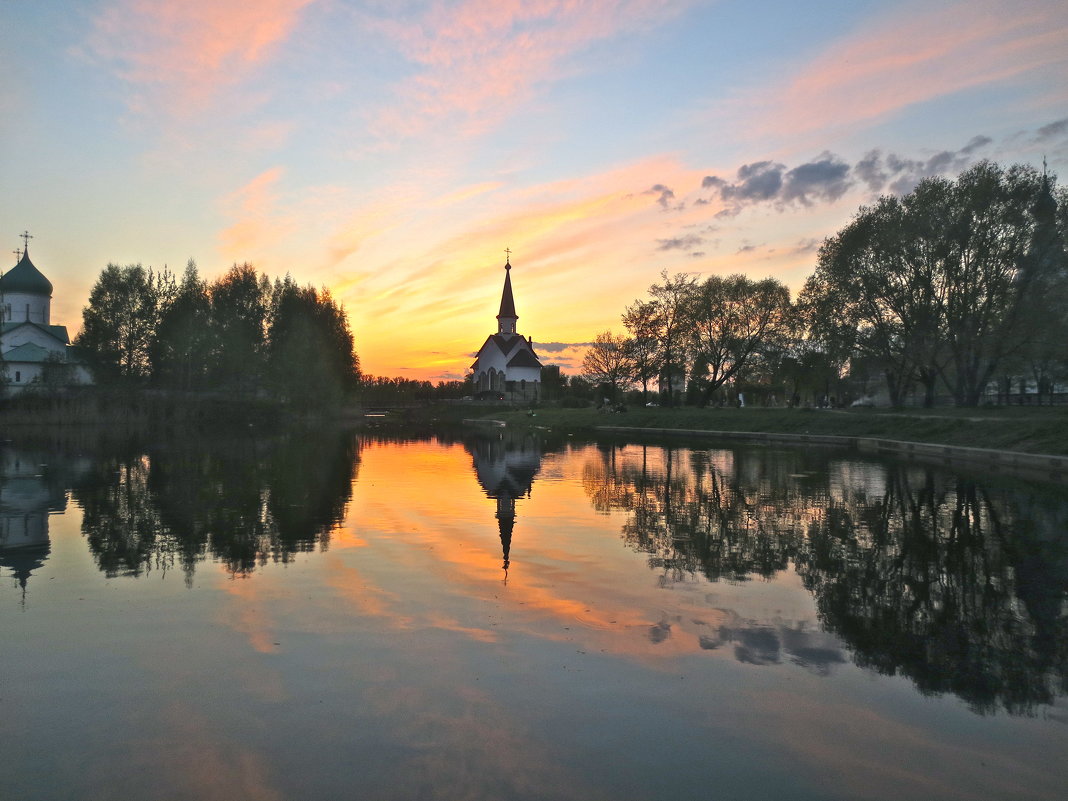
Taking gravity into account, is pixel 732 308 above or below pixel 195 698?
above

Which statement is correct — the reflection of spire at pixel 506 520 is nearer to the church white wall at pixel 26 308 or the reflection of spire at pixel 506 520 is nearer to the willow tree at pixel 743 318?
the willow tree at pixel 743 318

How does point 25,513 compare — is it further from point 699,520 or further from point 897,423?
point 897,423

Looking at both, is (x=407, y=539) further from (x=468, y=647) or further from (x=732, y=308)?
(x=732, y=308)

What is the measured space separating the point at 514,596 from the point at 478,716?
375 centimetres

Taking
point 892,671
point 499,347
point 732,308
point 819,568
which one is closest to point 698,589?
point 819,568

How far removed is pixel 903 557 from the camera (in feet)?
39.3

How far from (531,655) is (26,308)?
4021 inches

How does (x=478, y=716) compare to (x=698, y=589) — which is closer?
(x=478, y=716)

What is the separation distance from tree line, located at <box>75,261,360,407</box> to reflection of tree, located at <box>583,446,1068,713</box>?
56.3 m

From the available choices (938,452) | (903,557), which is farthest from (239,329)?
(903,557)

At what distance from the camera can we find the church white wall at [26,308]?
86719mm

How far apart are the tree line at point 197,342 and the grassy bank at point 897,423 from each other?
24.4 metres

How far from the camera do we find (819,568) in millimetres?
11164

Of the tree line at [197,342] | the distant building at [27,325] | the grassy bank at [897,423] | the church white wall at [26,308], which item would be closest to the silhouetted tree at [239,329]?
the tree line at [197,342]
